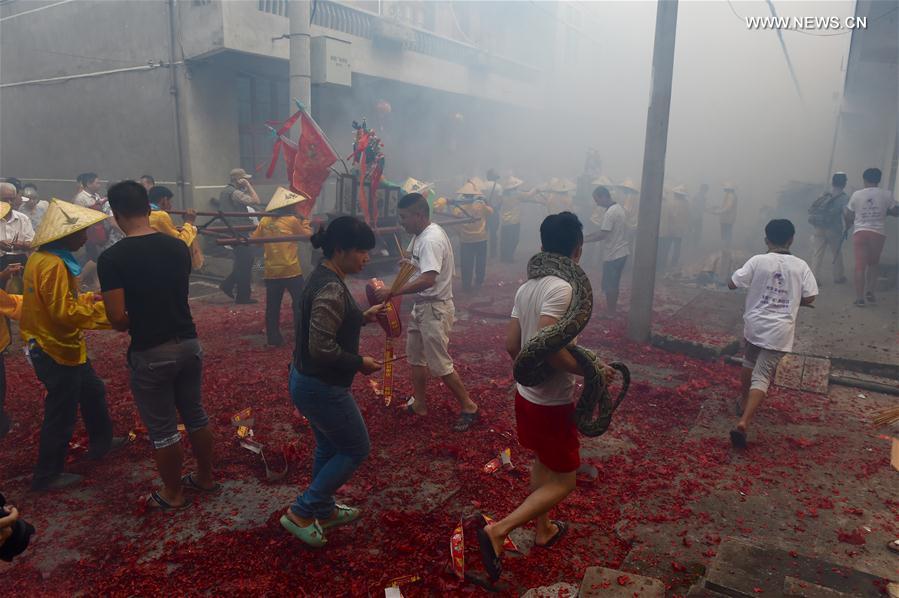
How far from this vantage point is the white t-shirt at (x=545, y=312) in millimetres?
3240

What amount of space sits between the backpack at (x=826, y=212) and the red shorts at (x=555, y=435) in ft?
31.5

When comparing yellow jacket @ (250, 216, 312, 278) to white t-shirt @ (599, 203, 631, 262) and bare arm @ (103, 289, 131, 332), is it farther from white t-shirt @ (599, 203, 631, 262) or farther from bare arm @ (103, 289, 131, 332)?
white t-shirt @ (599, 203, 631, 262)

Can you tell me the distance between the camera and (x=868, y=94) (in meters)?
17.5

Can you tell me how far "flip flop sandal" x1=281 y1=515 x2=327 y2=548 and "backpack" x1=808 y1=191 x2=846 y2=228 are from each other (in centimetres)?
1061

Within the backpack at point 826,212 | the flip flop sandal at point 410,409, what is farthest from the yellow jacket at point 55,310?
the backpack at point 826,212

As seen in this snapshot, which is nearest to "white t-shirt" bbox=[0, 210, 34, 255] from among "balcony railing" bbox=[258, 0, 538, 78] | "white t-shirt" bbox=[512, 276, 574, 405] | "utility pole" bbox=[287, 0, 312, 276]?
"utility pole" bbox=[287, 0, 312, 276]

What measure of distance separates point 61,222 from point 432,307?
9.56 feet

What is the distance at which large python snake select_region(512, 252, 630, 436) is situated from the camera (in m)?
3.12

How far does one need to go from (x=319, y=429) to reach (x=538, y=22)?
90.0ft

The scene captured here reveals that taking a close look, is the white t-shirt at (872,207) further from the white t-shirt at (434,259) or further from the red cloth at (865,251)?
the white t-shirt at (434,259)

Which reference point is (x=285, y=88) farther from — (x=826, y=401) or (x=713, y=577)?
(x=713, y=577)

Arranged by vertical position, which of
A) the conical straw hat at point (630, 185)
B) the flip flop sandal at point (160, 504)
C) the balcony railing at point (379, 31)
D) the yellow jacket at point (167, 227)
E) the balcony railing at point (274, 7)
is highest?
the balcony railing at point (379, 31)

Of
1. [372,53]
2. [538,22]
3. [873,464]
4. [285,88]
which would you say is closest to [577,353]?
[873,464]

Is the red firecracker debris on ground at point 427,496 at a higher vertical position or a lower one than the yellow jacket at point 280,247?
lower
